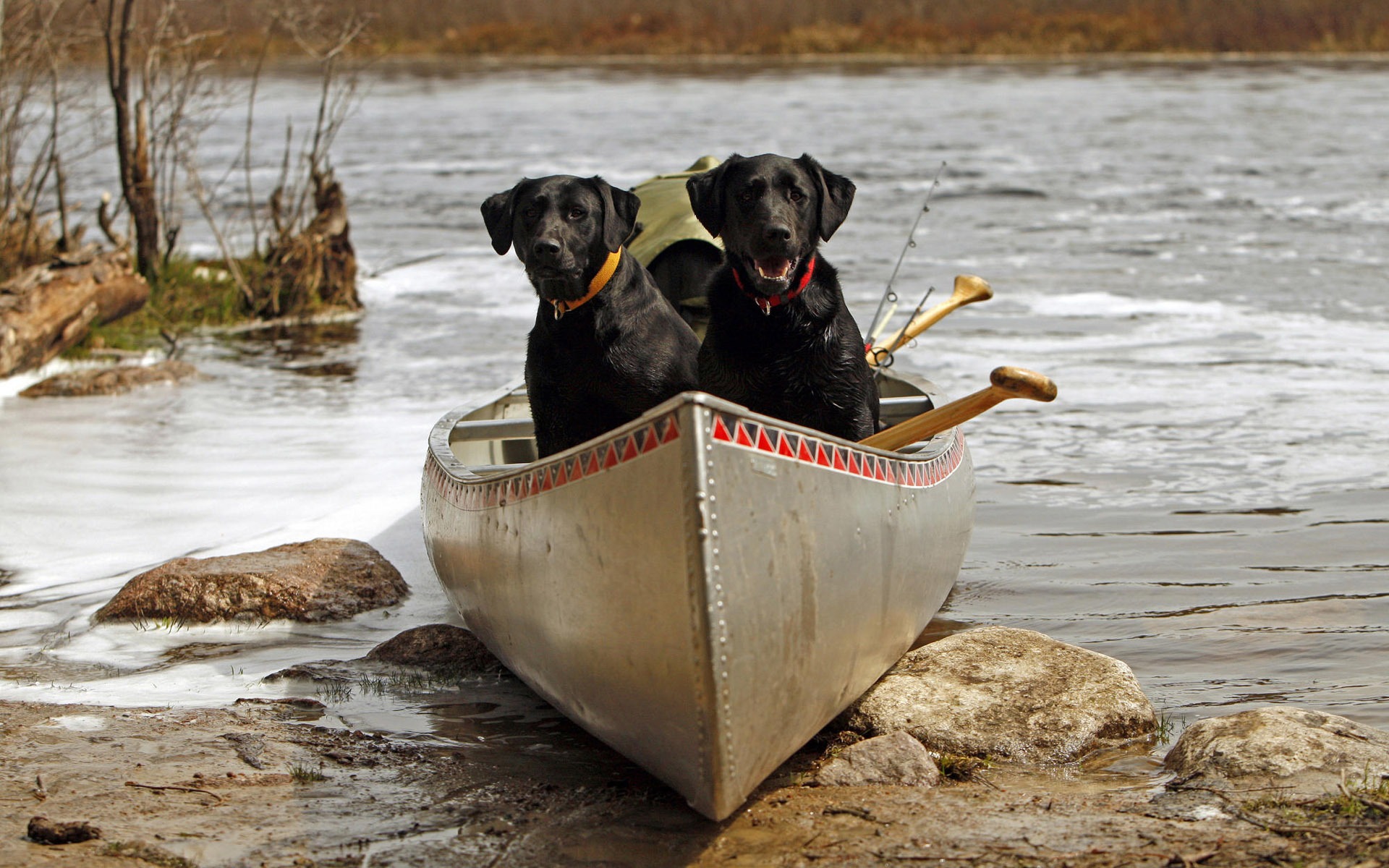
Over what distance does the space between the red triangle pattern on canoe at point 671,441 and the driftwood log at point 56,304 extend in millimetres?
6724

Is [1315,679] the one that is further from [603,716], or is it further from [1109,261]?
[1109,261]

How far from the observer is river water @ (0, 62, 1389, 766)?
19.9 feet

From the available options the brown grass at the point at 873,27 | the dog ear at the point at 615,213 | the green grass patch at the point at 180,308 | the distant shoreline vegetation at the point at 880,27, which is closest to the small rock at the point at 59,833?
the dog ear at the point at 615,213

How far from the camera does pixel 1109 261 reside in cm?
1677

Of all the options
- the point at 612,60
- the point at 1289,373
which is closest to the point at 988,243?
the point at 1289,373

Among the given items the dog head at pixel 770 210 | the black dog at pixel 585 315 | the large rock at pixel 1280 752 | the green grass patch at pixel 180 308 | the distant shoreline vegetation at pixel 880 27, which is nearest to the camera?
the large rock at pixel 1280 752

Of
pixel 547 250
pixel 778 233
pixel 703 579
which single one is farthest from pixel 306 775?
pixel 778 233

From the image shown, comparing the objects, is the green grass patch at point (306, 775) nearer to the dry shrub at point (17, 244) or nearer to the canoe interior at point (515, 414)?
the canoe interior at point (515, 414)

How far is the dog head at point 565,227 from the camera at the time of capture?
4.92m

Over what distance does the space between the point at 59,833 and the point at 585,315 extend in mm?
2354

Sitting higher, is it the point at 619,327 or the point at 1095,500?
the point at 619,327

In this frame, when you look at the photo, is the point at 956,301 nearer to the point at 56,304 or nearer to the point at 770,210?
the point at 770,210

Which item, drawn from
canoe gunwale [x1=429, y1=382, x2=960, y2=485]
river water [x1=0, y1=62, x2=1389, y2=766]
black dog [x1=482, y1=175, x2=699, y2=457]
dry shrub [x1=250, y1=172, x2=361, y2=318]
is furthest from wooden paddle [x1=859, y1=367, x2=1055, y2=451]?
dry shrub [x1=250, y1=172, x2=361, y2=318]

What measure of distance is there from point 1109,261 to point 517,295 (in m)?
6.79
